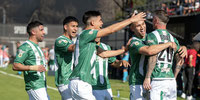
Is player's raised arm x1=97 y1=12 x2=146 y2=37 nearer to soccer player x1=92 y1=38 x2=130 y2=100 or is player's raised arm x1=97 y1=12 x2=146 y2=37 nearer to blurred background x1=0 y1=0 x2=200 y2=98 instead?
soccer player x1=92 y1=38 x2=130 y2=100

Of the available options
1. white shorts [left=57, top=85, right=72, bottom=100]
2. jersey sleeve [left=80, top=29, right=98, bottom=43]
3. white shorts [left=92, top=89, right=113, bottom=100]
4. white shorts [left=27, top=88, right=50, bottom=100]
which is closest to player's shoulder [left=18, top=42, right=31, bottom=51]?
white shorts [left=27, top=88, right=50, bottom=100]

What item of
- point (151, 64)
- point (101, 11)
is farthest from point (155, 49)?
point (101, 11)

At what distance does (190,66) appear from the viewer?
13609mm

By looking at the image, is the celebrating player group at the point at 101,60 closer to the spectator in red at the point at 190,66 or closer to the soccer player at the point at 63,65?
the soccer player at the point at 63,65

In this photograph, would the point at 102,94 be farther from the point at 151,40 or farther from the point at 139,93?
the point at 151,40

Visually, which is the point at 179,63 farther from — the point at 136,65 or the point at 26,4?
the point at 26,4

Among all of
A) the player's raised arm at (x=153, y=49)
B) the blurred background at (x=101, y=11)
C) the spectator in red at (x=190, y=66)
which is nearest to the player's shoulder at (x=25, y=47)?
the player's raised arm at (x=153, y=49)

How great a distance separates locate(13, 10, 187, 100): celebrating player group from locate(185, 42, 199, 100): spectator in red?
6.81 meters

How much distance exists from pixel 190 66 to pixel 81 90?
8.76 meters

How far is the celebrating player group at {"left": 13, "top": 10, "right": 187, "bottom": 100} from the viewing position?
5.73 meters

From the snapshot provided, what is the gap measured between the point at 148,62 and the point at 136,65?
37 cm

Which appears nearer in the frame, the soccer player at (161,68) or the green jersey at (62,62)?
the soccer player at (161,68)

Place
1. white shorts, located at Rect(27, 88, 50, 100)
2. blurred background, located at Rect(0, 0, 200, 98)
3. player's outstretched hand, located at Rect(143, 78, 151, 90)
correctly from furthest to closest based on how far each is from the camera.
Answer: blurred background, located at Rect(0, 0, 200, 98) → white shorts, located at Rect(27, 88, 50, 100) → player's outstretched hand, located at Rect(143, 78, 151, 90)

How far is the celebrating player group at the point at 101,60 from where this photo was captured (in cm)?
573
